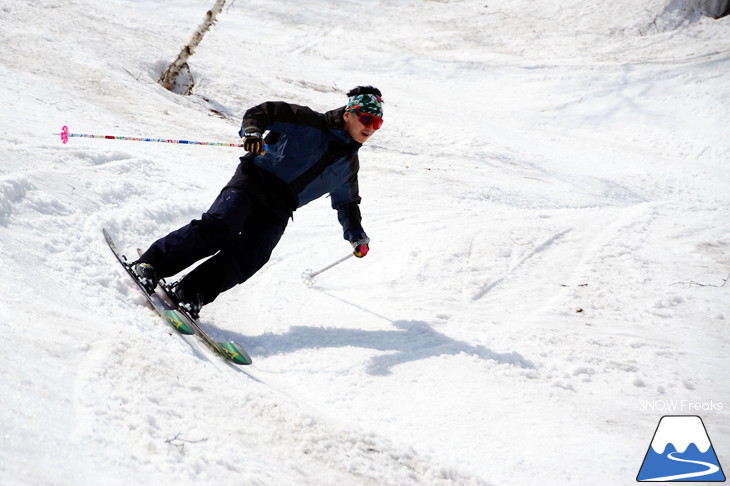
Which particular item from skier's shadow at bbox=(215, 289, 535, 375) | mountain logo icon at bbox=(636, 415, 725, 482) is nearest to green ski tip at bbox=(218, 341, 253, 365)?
skier's shadow at bbox=(215, 289, 535, 375)

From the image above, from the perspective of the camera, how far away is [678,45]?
18891mm

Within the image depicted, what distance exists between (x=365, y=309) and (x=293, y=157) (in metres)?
1.42

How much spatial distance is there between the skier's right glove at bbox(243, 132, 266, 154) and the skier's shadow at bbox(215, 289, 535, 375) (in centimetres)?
139

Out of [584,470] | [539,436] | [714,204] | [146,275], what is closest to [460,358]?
[539,436]

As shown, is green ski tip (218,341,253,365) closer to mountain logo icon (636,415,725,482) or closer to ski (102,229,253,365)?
ski (102,229,253,365)

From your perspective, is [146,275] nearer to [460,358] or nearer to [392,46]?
[460,358]

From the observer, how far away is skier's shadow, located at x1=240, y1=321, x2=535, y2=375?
3.89m

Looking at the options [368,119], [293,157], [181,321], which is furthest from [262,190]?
[181,321]

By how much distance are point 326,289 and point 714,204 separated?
6147 millimetres

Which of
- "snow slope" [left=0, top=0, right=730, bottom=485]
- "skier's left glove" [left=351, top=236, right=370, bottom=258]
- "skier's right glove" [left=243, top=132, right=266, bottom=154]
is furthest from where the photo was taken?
"skier's left glove" [left=351, top=236, right=370, bottom=258]

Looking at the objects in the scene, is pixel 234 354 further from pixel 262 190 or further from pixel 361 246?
pixel 361 246

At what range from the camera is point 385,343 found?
4.17 m

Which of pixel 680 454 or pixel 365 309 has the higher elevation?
pixel 680 454

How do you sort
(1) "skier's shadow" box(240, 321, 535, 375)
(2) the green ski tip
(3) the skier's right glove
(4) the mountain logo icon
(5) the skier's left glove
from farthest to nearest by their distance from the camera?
(5) the skier's left glove
(3) the skier's right glove
(1) "skier's shadow" box(240, 321, 535, 375)
(2) the green ski tip
(4) the mountain logo icon
